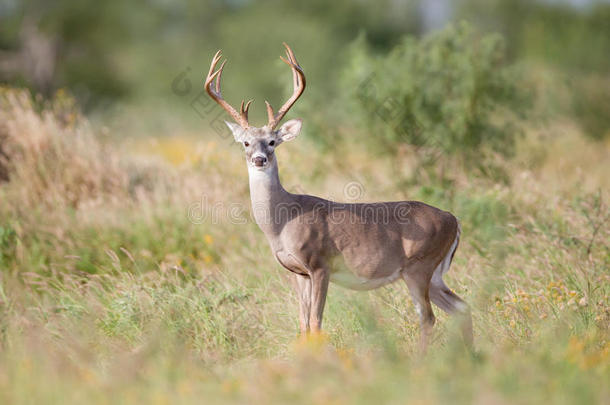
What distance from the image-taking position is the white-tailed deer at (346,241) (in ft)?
17.0

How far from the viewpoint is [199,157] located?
30.8ft

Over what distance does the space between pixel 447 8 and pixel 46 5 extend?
2843 cm

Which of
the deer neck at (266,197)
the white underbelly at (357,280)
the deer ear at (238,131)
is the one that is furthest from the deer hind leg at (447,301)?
the deer ear at (238,131)

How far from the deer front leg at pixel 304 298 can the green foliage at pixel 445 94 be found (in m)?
4.85

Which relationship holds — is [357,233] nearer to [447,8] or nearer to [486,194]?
[486,194]

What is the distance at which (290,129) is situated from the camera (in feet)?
18.9

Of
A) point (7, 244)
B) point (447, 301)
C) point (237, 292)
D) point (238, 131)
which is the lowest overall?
point (7, 244)

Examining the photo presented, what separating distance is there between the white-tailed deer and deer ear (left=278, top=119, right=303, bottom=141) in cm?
26

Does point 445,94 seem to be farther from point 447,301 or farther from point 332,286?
point 447,301

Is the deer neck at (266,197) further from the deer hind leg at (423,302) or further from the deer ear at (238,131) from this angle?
the deer hind leg at (423,302)

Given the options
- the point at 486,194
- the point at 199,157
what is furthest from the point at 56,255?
the point at 486,194

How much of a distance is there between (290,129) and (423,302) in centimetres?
179

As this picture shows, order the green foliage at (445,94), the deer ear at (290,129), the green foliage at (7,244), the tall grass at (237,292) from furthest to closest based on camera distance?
1. the green foliage at (445,94)
2. the green foliage at (7,244)
3. the deer ear at (290,129)
4. the tall grass at (237,292)

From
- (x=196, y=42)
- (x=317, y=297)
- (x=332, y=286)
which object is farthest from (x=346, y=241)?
(x=196, y=42)
